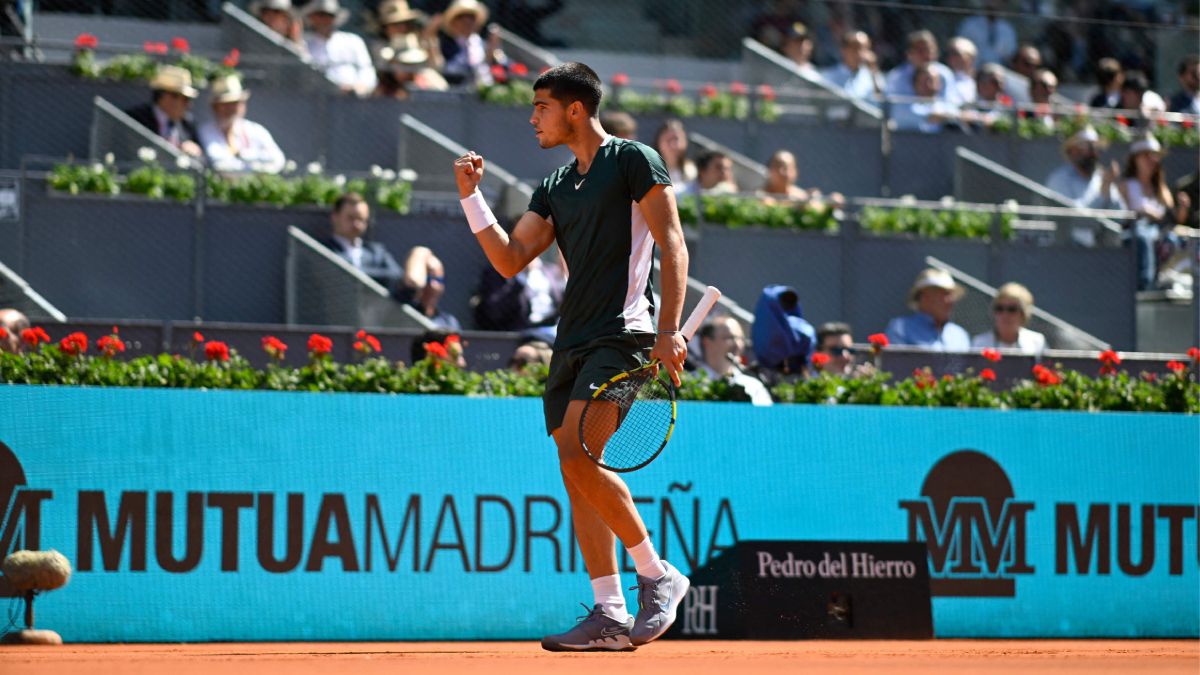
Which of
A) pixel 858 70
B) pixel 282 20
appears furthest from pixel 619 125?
pixel 858 70

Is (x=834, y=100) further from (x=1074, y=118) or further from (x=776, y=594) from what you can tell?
(x=776, y=594)

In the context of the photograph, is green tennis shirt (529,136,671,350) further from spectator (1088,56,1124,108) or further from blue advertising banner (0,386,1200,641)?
spectator (1088,56,1124,108)

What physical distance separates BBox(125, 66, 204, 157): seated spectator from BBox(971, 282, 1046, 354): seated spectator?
5.98 metres

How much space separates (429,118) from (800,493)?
6.34m

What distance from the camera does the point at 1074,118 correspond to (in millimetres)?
16516

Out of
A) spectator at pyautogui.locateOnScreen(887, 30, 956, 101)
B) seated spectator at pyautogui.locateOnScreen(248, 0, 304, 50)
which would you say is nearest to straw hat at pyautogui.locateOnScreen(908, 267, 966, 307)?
spectator at pyautogui.locateOnScreen(887, 30, 956, 101)

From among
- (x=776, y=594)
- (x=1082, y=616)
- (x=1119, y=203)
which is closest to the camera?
(x=776, y=594)

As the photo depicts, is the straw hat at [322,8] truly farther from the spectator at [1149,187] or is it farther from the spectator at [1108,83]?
the spectator at [1108,83]

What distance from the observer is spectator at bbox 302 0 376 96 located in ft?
49.0

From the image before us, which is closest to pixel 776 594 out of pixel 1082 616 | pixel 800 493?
pixel 800 493

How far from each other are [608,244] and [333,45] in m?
9.60

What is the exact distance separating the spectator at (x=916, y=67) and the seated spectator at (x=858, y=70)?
6.7 inches

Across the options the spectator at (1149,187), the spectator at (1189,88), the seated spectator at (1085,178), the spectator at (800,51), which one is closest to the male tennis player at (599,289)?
the spectator at (1149,187)

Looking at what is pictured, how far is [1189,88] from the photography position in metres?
18.0
